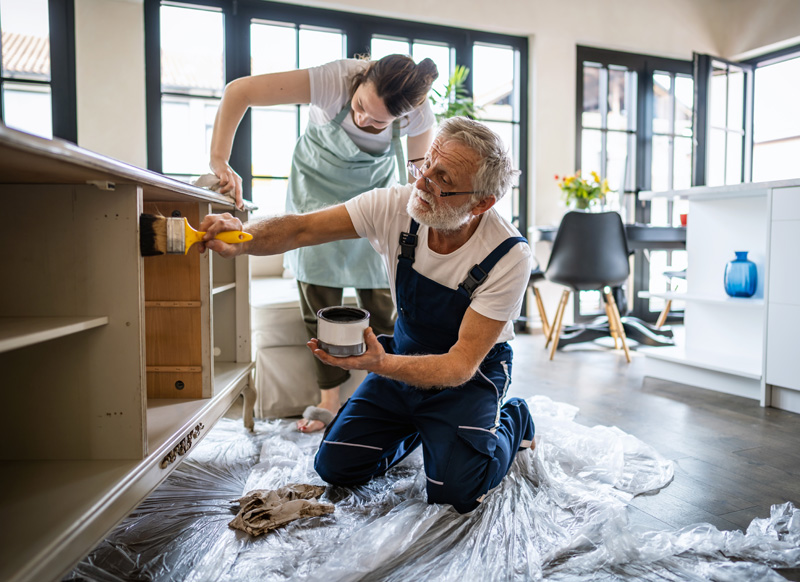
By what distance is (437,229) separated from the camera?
1.57m

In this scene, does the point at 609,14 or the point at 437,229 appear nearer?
the point at 437,229

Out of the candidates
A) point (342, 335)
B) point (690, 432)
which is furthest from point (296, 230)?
point (690, 432)

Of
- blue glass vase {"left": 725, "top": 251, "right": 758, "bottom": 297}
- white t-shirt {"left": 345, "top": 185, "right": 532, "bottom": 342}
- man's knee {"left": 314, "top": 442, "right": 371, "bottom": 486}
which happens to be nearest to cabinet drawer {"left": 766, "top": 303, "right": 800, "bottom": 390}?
blue glass vase {"left": 725, "top": 251, "right": 758, "bottom": 297}

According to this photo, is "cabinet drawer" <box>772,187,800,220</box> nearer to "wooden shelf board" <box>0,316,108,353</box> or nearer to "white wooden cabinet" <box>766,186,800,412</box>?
"white wooden cabinet" <box>766,186,800,412</box>

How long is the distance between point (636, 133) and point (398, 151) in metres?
3.90

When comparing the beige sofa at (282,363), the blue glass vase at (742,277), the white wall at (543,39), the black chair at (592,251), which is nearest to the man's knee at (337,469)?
the beige sofa at (282,363)

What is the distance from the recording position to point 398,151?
88.4 inches

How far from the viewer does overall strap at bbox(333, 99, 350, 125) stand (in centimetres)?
197

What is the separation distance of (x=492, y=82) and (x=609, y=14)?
3.93 ft

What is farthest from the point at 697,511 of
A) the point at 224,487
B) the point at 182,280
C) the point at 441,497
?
the point at 182,280

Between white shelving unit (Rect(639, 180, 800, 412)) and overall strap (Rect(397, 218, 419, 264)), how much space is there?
5.82 ft

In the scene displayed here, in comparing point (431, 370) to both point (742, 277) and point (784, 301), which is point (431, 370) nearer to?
point (784, 301)

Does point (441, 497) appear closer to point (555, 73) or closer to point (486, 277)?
point (486, 277)

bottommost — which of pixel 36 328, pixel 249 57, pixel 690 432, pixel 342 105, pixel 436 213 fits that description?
pixel 690 432
